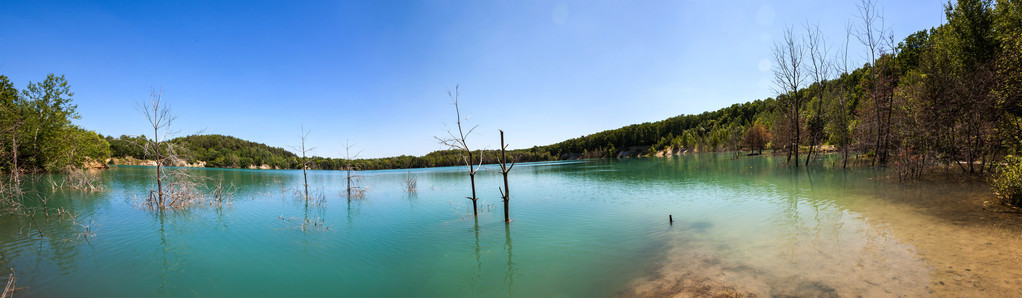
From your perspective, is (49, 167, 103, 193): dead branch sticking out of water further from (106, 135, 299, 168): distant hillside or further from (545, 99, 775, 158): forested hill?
(545, 99, 775, 158): forested hill

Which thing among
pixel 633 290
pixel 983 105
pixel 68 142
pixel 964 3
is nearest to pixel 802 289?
pixel 633 290

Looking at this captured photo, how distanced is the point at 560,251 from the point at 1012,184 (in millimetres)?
12967

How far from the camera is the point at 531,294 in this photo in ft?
21.2

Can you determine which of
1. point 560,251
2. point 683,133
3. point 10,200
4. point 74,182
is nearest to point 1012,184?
point 560,251

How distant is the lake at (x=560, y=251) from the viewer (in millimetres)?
6184

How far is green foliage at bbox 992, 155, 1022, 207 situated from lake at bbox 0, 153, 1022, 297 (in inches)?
43.3

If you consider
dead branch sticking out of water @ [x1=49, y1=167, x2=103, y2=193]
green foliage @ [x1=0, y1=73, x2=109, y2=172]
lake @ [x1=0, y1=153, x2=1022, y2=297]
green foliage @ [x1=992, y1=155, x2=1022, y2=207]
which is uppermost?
green foliage @ [x1=0, y1=73, x2=109, y2=172]

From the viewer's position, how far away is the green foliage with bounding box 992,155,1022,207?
9.03 metres

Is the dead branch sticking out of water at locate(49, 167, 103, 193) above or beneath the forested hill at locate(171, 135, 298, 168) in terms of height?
beneath

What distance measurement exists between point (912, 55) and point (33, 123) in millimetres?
93747

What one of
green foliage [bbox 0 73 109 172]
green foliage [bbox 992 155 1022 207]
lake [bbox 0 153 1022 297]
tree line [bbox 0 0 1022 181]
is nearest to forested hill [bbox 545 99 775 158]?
tree line [bbox 0 0 1022 181]

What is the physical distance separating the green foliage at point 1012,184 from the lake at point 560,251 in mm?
1099

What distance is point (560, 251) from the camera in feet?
30.7

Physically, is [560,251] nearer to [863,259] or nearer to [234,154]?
[863,259]
